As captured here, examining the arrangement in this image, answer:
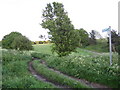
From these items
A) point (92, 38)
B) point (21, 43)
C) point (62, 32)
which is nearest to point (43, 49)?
point (21, 43)

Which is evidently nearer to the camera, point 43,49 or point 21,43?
point 21,43

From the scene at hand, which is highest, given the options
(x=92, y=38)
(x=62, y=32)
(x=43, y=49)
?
(x=92, y=38)

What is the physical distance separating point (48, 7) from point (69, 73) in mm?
16582

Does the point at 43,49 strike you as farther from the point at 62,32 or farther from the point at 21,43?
the point at 62,32

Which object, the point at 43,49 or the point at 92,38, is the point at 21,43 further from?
the point at 92,38

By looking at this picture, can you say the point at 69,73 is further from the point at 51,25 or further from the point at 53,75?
the point at 51,25

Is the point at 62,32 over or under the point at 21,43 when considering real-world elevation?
over

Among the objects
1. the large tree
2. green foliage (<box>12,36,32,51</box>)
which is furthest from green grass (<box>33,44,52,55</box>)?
the large tree

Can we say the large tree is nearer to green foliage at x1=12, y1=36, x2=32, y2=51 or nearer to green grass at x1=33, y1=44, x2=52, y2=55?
green foliage at x1=12, y1=36, x2=32, y2=51

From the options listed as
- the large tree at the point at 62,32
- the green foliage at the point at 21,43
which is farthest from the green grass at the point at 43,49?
the large tree at the point at 62,32

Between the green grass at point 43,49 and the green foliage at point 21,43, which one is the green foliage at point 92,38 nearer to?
the green grass at point 43,49

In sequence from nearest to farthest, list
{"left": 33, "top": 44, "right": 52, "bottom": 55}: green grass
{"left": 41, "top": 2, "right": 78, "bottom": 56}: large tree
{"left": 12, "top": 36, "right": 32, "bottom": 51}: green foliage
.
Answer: {"left": 41, "top": 2, "right": 78, "bottom": 56}: large tree → {"left": 12, "top": 36, "right": 32, "bottom": 51}: green foliage → {"left": 33, "top": 44, "right": 52, "bottom": 55}: green grass

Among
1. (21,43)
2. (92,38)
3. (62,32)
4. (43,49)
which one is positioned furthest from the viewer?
(92,38)

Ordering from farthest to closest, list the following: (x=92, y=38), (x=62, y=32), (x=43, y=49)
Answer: (x=92, y=38) < (x=43, y=49) < (x=62, y=32)
